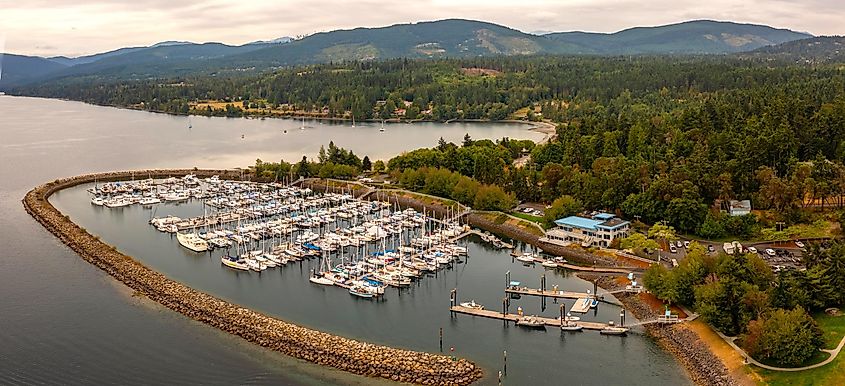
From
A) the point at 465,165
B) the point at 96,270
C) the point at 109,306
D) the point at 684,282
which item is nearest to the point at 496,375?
the point at 684,282

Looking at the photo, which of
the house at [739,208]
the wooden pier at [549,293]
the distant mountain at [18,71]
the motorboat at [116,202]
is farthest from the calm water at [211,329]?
the distant mountain at [18,71]

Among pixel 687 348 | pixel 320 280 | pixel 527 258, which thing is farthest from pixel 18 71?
pixel 687 348

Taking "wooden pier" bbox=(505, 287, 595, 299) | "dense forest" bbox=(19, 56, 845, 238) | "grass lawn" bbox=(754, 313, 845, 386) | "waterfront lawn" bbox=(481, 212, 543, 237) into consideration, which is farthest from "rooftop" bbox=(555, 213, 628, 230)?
"grass lawn" bbox=(754, 313, 845, 386)

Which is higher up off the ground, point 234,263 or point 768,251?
point 768,251

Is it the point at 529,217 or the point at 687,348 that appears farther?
the point at 529,217

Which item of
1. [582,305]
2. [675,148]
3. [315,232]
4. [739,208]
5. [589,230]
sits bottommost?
[582,305]

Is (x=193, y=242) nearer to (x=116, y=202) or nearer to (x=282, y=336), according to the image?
(x=116, y=202)

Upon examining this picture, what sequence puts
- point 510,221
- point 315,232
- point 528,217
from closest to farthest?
point 315,232
point 510,221
point 528,217
